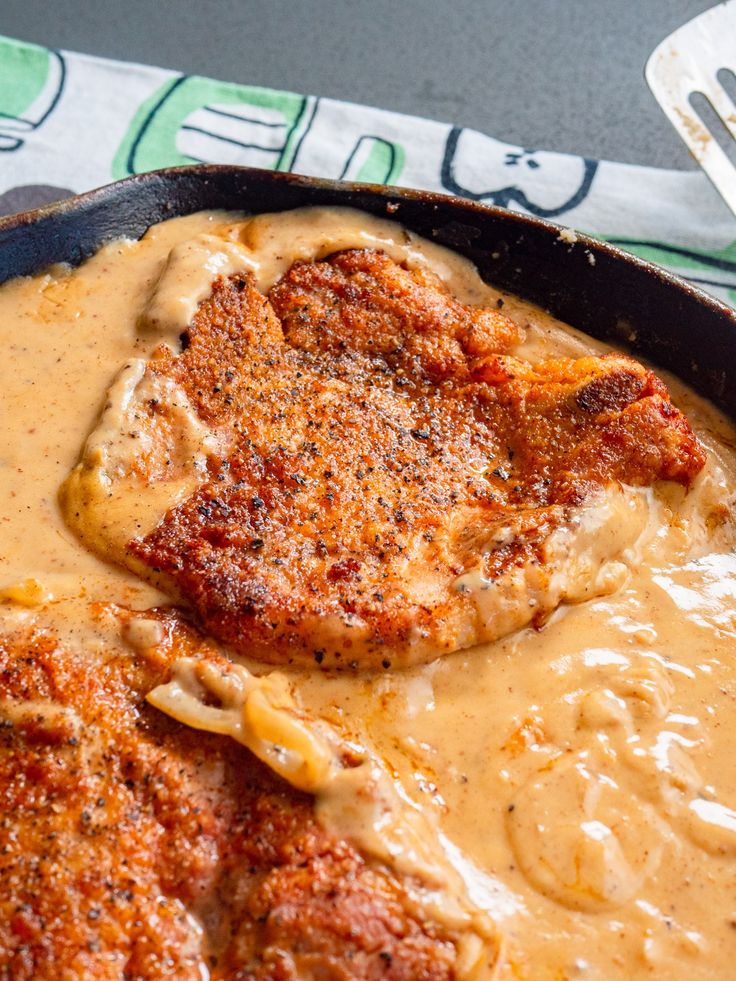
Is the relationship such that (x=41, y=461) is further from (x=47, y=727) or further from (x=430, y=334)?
(x=430, y=334)

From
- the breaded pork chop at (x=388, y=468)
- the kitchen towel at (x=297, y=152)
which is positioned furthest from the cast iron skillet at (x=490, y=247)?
the kitchen towel at (x=297, y=152)

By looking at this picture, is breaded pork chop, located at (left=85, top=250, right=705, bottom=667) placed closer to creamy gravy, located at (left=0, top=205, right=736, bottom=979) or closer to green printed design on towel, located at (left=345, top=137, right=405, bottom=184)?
creamy gravy, located at (left=0, top=205, right=736, bottom=979)

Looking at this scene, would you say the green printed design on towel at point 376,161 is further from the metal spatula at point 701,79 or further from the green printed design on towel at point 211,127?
the metal spatula at point 701,79

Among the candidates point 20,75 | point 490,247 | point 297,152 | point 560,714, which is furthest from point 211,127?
point 560,714

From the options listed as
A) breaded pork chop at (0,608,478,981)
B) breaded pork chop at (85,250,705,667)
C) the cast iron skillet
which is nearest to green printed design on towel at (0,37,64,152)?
the cast iron skillet

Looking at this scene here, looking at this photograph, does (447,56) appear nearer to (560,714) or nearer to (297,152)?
(297,152)
